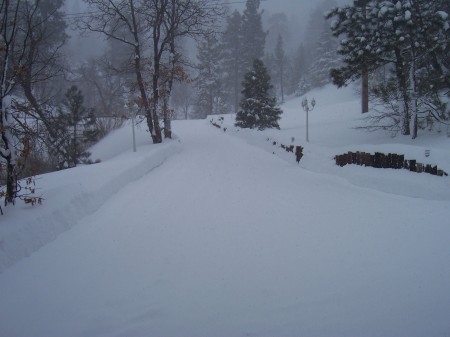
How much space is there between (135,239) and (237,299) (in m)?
2.74

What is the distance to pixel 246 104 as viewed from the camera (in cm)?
2536

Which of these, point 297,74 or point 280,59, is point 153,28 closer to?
point 280,59

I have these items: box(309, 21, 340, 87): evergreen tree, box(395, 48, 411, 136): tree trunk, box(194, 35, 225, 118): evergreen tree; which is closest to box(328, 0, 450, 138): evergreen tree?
box(395, 48, 411, 136): tree trunk

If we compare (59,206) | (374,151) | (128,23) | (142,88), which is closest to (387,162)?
(374,151)

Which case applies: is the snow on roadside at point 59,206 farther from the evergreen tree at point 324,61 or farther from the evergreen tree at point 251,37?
the evergreen tree at point 324,61

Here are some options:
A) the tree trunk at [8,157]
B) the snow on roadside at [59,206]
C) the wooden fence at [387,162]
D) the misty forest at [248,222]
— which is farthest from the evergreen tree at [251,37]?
the tree trunk at [8,157]

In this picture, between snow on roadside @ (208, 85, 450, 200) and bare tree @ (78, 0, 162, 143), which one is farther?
bare tree @ (78, 0, 162, 143)

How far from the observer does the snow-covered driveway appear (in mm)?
3707

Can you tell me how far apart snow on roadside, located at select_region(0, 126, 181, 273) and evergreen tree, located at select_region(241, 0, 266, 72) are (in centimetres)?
4049

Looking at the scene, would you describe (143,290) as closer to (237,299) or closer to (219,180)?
(237,299)

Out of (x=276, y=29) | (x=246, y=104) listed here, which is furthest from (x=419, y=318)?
(x=276, y=29)

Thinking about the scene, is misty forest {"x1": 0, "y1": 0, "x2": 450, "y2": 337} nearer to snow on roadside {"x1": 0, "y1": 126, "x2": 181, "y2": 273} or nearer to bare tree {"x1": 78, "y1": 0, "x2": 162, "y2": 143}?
snow on roadside {"x1": 0, "y1": 126, "x2": 181, "y2": 273}

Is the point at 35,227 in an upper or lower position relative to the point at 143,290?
upper

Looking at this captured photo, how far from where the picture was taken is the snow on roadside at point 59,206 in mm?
5453
